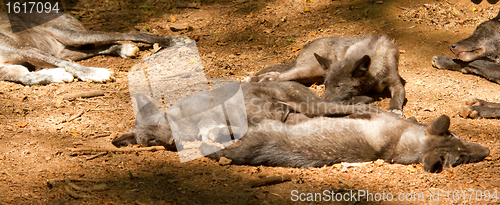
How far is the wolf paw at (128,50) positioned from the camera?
6.65 m

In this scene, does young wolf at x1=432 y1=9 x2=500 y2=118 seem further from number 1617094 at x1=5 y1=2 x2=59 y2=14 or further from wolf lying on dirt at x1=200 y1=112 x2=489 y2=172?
number 1617094 at x1=5 y1=2 x2=59 y2=14

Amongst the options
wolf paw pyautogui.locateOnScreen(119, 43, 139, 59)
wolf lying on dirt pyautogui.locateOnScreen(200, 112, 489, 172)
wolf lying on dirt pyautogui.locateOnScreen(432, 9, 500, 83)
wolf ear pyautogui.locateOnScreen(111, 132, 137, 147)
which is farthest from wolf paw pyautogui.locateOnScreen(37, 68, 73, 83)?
wolf lying on dirt pyautogui.locateOnScreen(432, 9, 500, 83)

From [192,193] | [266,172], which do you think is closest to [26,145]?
Result: [192,193]

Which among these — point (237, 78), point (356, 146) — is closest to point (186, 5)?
point (237, 78)

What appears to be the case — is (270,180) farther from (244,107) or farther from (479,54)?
(479,54)

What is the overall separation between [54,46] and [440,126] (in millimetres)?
6332

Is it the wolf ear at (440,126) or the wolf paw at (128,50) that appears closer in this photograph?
the wolf ear at (440,126)

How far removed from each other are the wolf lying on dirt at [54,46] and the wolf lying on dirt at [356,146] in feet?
10.1

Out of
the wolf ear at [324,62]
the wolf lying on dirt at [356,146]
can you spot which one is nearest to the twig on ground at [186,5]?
the wolf ear at [324,62]

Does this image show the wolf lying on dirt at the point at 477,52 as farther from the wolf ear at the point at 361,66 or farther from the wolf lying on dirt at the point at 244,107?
the wolf lying on dirt at the point at 244,107

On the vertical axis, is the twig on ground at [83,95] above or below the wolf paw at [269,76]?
below

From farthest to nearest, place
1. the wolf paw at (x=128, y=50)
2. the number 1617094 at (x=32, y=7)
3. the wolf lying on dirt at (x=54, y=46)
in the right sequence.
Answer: the number 1617094 at (x=32, y=7) < the wolf paw at (x=128, y=50) < the wolf lying on dirt at (x=54, y=46)

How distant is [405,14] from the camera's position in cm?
688

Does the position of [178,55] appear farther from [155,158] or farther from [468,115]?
[468,115]
